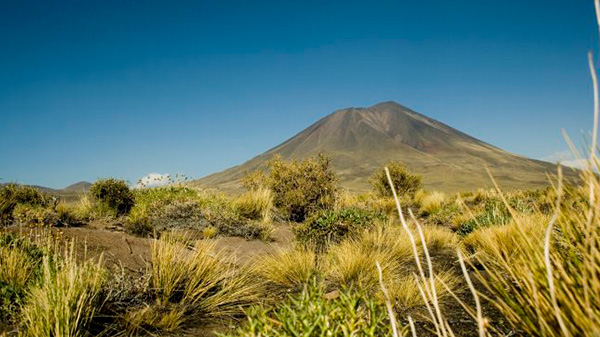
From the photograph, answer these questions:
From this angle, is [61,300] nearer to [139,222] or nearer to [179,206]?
[139,222]

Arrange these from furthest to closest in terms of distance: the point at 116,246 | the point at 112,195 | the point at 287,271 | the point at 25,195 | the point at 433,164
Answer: the point at 433,164 → the point at 25,195 → the point at 112,195 → the point at 116,246 → the point at 287,271

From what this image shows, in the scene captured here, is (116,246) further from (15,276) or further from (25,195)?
(25,195)

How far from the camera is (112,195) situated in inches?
435

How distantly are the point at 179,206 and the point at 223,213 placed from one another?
1186 mm

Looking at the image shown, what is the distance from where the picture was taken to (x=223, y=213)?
982cm

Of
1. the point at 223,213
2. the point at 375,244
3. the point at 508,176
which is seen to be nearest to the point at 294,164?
the point at 223,213

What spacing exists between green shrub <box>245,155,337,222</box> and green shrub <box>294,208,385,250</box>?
379cm

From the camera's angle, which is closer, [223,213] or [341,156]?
[223,213]

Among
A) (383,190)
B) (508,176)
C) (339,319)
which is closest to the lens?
(339,319)

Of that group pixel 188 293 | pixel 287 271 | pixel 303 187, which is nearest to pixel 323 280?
pixel 188 293

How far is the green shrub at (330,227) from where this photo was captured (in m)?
7.20

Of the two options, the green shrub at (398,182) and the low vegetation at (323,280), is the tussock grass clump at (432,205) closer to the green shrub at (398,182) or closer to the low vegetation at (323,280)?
the green shrub at (398,182)

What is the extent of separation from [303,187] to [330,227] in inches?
193

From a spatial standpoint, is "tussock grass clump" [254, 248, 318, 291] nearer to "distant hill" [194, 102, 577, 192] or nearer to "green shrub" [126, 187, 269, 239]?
"green shrub" [126, 187, 269, 239]
